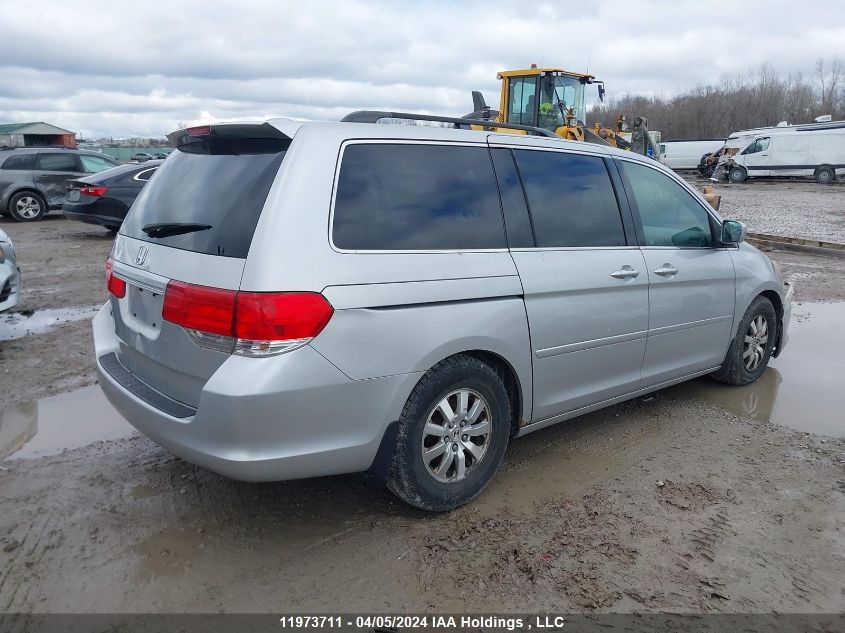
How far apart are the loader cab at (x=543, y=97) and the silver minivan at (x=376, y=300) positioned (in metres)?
13.2

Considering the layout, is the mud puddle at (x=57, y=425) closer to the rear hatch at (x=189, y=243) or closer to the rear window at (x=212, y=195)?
the rear hatch at (x=189, y=243)

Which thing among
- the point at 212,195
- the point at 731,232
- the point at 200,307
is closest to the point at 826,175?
the point at 731,232

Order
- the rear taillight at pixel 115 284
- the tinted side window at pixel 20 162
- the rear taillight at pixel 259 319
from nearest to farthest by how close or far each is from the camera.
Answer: the rear taillight at pixel 259 319, the rear taillight at pixel 115 284, the tinted side window at pixel 20 162

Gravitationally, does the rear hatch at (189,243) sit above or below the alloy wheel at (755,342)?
above

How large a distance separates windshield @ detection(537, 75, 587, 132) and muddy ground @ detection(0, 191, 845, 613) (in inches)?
530

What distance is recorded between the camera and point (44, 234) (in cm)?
1388

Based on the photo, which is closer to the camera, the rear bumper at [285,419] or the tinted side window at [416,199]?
the rear bumper at [285,419]

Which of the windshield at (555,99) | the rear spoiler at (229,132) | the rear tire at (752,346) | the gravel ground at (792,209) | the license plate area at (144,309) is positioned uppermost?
the windshield at (555,99)

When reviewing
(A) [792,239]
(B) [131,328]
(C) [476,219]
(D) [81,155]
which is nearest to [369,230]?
(C) [476,219]

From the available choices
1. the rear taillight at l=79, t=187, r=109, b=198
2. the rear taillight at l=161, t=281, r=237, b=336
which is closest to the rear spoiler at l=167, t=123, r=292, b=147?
the rear taillight at l=161, t=281, r=237, b=336

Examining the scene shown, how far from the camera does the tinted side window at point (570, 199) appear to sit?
12.1ft

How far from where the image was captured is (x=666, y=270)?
166 inches

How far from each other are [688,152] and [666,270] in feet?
146

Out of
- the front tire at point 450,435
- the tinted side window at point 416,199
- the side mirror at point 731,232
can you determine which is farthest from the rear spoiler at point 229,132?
the side mirror at point 731,232
